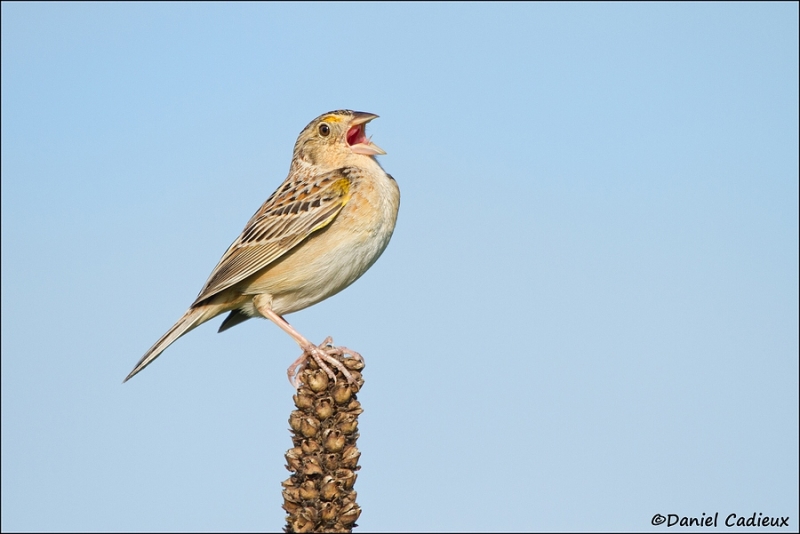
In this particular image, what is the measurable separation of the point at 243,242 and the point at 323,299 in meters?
0.90

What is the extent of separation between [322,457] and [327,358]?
1.18 meters

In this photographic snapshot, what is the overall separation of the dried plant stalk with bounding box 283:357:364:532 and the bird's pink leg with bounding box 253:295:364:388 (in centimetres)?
13

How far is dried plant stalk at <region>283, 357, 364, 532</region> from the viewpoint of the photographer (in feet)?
14.7

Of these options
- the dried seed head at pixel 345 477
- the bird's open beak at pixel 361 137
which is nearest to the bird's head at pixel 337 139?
the bird's open beak at pixel 361 137

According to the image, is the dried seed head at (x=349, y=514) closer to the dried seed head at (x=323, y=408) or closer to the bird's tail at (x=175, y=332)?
the dried seed head at (x=323, y=408)

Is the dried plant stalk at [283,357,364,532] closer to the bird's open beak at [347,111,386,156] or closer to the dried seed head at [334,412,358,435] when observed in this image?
the dried seed head at [334,412,358,435]

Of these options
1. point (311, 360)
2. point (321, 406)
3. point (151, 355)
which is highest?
point (151, 355)

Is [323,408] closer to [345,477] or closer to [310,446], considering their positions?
[310,446]

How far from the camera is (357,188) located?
768 centimetres

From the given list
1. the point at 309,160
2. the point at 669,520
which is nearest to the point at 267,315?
the point at 309,160

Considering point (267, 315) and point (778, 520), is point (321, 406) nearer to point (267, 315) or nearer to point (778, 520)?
point (267, 315)

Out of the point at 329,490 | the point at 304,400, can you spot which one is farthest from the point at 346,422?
the point at 329,490

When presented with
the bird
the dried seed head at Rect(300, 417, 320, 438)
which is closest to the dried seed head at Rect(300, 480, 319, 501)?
the dried seed head at Rect(300, 417, 320, 438)

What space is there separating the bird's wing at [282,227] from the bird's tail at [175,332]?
0.10m
